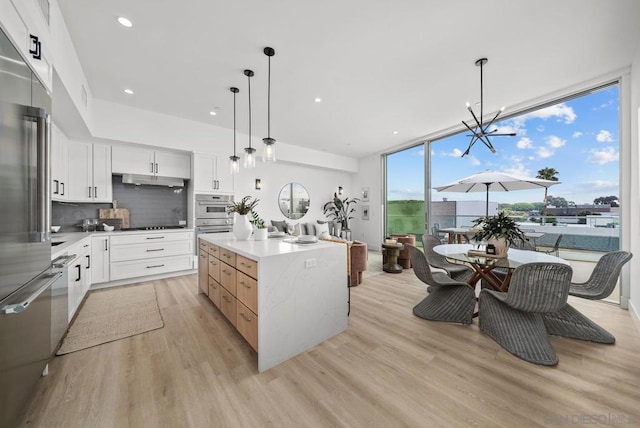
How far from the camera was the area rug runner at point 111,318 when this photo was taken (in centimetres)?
225

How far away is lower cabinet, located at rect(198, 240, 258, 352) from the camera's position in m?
A: 1.91

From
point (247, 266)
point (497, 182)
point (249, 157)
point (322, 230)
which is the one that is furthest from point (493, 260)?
point (322, 230)

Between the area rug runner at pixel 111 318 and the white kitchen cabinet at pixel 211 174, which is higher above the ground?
the white kitchen cabinet at pixel 211 174

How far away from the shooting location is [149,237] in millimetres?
4062

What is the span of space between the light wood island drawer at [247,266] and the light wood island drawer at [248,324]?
0.32 meters

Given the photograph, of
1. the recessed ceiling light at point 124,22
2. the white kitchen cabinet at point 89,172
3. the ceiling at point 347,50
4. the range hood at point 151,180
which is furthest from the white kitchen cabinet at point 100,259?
the recessed ceiling light at point 124,22

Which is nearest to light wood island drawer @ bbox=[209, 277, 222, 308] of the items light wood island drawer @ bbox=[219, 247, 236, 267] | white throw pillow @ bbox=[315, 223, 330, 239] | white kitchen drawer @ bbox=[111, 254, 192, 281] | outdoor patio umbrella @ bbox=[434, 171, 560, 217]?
light wood island drawer @ bbox=[219, 247, 236, 267]

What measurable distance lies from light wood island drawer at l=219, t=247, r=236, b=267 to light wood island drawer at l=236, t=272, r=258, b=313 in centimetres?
18

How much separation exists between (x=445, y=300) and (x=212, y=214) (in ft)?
14.1

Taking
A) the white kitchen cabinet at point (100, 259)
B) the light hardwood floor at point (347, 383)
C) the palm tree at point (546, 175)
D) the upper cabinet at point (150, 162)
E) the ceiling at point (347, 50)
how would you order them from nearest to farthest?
the light hardwood floor at point (347, 383), the ceiling at point (347, 50), the white kitchen cabinet at point (100, 259), the palm tree at point (546, 175), the upper cabinet at point (150, 162)

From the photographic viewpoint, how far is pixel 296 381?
1.70 metres

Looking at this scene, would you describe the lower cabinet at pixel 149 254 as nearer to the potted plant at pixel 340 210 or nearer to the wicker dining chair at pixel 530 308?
the potted plant at pixel 340 210

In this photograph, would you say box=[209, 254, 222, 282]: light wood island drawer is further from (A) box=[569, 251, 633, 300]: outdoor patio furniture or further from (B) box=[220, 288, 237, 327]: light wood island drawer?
(A) box=[569, 251, 633, 300]: outdoor patio furniture

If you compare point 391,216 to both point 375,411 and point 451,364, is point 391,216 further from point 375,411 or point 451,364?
point 375,411
